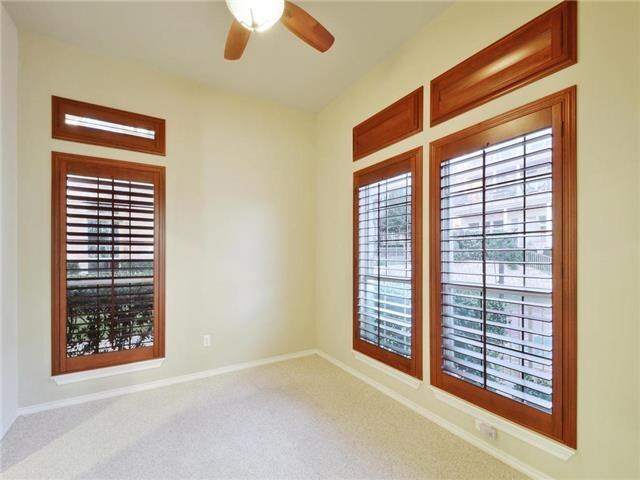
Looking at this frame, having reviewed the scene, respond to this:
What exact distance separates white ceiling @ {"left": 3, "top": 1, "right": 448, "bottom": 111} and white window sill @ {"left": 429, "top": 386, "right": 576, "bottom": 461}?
284 cm

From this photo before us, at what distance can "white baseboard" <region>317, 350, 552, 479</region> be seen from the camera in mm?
1783

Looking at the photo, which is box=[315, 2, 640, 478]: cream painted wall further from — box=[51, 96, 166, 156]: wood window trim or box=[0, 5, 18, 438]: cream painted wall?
box=[0, 5, 18, 438]: cream painted wall

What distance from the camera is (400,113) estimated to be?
2670 millimetres

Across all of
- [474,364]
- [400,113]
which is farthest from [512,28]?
[474,364]

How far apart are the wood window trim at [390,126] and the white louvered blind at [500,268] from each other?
1.78 ft

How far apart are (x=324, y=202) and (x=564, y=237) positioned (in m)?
2.54

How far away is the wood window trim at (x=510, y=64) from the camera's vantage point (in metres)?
1.64

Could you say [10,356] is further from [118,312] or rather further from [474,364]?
[474,364]

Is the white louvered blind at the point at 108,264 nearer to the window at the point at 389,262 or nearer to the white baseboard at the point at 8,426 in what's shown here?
the white baseboard at the point at 8,426

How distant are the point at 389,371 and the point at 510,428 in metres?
1.05

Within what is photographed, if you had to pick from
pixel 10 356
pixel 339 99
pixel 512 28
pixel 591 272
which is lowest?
pixel 10 356

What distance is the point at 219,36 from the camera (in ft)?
8.27

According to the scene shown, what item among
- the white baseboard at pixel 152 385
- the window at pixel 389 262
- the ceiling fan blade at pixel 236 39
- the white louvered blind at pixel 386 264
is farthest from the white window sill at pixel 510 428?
the ceiling fan blade at pixel 236 39

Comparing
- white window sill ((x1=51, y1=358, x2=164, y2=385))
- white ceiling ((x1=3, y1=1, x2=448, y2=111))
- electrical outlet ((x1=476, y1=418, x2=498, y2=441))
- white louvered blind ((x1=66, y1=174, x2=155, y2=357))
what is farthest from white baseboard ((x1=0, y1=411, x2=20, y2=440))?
electrical outlet ((x1=476, y1=418, x2=498, y2=441))
